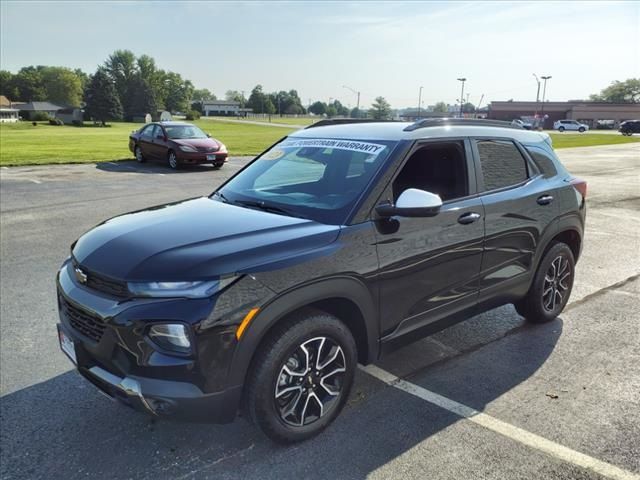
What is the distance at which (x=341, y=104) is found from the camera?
176 metres

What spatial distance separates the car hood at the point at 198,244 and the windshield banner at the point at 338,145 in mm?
779

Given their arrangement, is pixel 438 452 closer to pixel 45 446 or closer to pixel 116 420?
pixel 116 420

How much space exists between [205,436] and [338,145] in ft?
7.13

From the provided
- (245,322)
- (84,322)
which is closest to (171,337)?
(245,322)

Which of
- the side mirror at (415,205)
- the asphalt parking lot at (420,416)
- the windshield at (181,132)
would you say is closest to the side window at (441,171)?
the side mirror at (415,205)

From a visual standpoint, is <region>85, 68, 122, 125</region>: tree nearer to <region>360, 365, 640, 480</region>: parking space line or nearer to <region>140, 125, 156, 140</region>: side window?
<region>140, 125, 156, 140</region>: side window

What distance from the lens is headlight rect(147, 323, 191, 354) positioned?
8.11 feet

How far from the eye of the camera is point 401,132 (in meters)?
3.61

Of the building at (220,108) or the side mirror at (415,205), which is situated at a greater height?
the building at (220,108)

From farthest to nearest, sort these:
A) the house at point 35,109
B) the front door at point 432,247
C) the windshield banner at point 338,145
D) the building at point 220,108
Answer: the building at point 220,108
the house at point 35,109
the windshield banner at point 338,145
the front door at point 432,247

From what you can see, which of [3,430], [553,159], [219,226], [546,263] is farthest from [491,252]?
[3,430]

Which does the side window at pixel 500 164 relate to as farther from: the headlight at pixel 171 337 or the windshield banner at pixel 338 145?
the headlight at pixel 171 337

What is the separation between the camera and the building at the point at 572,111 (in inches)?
3462

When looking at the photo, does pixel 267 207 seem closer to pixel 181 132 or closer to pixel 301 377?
pixel 301 377
